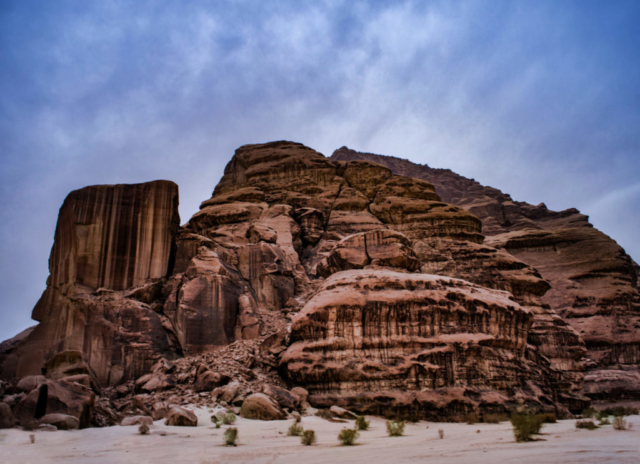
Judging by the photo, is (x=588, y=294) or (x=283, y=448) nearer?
(x=283, y=448)

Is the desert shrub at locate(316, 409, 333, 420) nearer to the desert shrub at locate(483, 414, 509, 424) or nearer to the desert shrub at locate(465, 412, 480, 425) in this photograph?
the desert shrub at locate(465, 412, 480, 425)

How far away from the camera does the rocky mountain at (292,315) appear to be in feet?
66.0

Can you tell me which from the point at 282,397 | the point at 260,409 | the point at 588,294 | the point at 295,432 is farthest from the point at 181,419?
the point at 588,294

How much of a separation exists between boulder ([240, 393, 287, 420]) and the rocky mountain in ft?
0.79

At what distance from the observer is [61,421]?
13383mm

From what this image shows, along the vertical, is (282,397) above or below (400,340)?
below

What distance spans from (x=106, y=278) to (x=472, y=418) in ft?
65.0

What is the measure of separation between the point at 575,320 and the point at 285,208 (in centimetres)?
3205

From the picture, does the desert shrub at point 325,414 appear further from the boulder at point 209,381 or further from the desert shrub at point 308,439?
the desert shrub at point 308,439

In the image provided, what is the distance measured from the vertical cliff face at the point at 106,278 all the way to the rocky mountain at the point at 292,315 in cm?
8

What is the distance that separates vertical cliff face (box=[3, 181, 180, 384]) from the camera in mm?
24031

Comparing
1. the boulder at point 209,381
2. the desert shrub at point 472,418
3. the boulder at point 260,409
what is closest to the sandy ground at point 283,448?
the boulder at point 260,409

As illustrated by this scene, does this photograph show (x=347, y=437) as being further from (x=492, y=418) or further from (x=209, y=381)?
(x=209, y=381)

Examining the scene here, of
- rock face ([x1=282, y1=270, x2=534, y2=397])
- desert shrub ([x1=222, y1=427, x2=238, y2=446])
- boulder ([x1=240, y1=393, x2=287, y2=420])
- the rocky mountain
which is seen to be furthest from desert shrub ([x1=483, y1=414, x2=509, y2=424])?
desert shrub ([x1=222, y1=427, x2=238, y2=446])
